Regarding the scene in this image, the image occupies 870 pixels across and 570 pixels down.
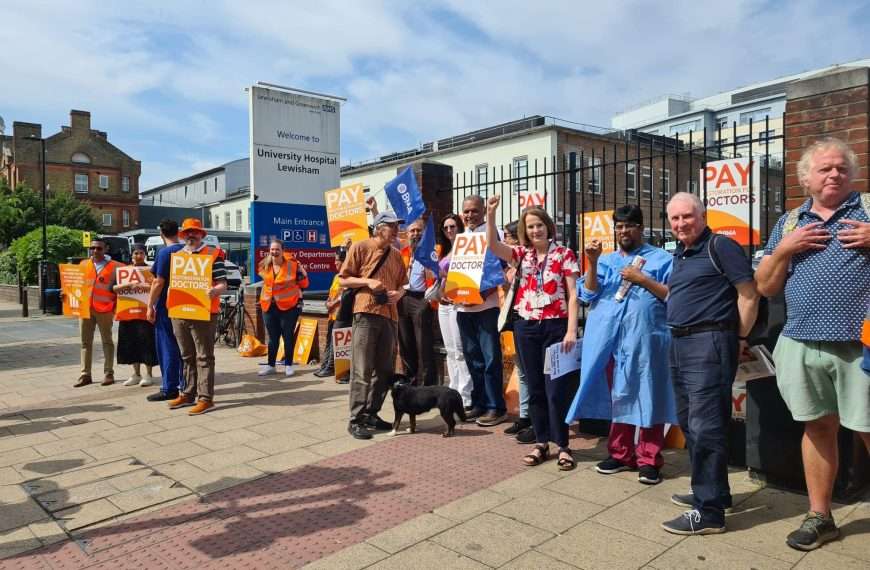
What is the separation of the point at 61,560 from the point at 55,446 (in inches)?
99.7

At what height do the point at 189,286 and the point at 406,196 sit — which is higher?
the point at 406,196

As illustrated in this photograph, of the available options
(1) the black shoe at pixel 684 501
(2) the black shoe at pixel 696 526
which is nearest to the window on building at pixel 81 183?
(1) the black shoe at pixel 684 501

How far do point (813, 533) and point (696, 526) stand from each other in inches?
22.0

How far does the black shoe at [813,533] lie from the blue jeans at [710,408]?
14.1 inches

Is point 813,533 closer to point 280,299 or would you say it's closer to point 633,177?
point 280,299

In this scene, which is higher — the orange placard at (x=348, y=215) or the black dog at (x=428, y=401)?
the orange placard at (x=348, y=215)

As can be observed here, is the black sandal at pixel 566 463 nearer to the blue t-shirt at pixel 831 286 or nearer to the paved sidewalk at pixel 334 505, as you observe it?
the paved sidewalk at pixel 334 505

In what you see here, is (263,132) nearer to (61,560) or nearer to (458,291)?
(458,291)

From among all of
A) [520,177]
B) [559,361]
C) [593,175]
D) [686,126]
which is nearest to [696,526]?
[559,361]

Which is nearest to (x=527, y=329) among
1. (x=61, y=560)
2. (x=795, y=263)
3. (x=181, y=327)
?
(x=795, y=263)

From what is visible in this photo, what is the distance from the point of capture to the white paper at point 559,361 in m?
4.54

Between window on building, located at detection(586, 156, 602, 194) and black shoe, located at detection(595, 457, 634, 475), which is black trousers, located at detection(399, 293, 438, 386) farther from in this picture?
black shoe, located at detection(595, 457, 634, 475)

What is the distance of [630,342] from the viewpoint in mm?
4246

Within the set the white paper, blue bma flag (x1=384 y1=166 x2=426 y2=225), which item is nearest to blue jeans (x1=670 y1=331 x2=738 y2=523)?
the white paper
